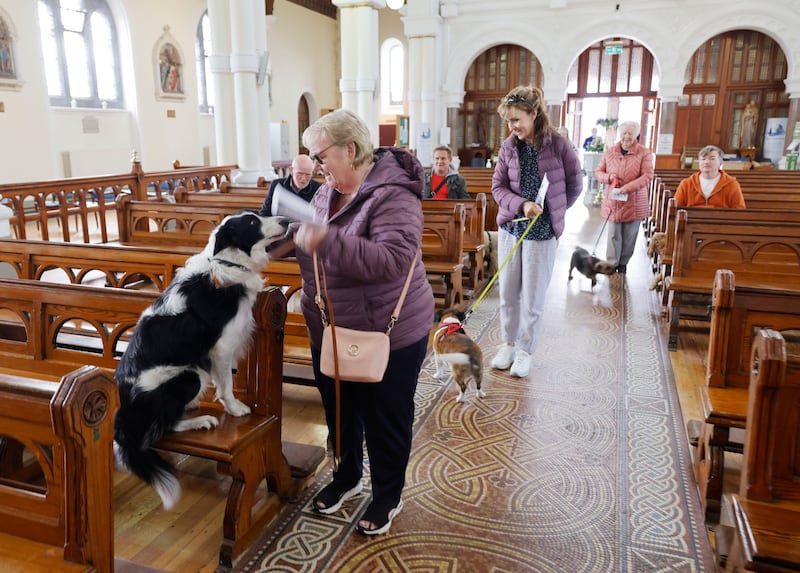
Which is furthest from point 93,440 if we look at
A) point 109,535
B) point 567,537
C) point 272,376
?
point 567,537

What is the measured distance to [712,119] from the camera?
16.3 metres

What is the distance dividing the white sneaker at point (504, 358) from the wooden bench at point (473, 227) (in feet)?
6.57

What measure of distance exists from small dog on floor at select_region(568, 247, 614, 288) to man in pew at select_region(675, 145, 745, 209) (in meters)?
0.93

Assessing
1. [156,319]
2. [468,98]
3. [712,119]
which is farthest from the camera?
[468,98]

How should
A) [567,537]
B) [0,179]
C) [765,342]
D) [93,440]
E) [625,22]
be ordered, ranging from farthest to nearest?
[625,22]
[0,179]
[567,537]
[765,342]
[93,440]

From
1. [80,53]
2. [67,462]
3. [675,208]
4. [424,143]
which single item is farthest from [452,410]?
[80,53]

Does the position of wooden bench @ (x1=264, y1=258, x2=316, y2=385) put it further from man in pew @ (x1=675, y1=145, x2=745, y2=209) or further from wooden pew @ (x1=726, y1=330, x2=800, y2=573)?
man in pew @ (x1=675, y1=145, x2=745, y2=209)

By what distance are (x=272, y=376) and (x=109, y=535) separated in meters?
0.93

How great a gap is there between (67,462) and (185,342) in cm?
72

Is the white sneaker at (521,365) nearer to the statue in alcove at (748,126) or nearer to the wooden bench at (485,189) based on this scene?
the wooden bench at (485,189)

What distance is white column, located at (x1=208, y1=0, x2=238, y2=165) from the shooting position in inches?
365

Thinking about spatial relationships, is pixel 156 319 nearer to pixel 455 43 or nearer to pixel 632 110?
pixel 455 43

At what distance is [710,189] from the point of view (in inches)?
222

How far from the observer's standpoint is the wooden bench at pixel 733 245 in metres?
4.43
